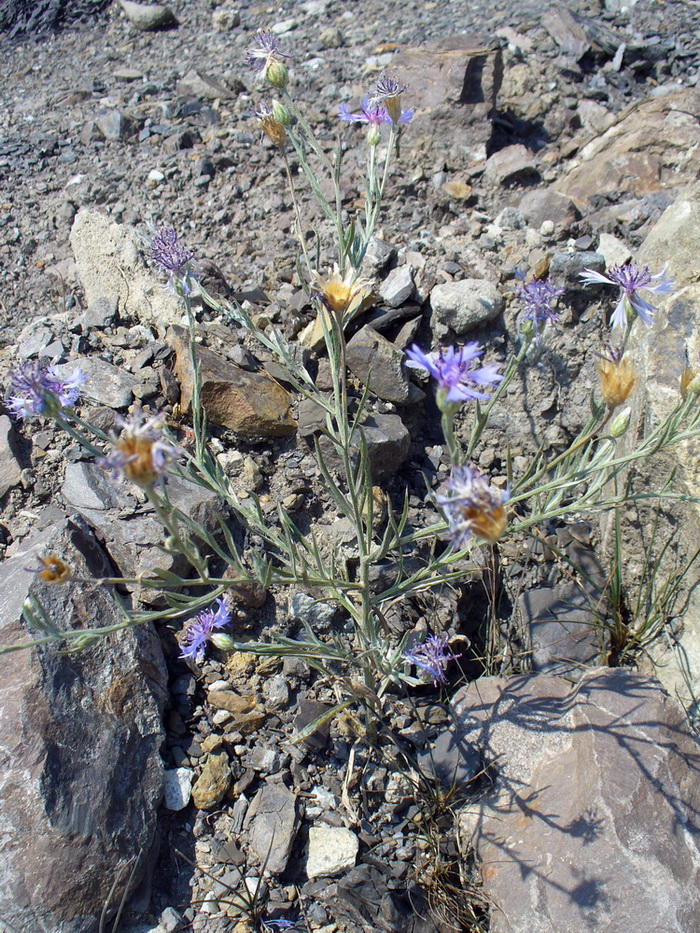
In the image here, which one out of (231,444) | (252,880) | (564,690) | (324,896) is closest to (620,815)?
(564,690)

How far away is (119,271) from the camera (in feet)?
11.0

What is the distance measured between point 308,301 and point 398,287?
412mm

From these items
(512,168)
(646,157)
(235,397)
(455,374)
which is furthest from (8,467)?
(646,157)

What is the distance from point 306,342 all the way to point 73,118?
8.51ft

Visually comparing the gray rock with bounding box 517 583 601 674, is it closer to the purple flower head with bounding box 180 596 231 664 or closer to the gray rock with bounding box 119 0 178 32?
the purple flower head with bounding box 180 596 231 664

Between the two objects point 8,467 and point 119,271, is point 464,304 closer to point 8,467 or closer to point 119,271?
point 119,271

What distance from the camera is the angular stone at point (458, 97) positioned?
3912 millimetres

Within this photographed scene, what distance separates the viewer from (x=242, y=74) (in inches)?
185

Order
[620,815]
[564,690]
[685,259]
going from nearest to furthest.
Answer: [620,815], [564,690], [685,259]

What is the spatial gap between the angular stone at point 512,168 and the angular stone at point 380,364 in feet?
4.39

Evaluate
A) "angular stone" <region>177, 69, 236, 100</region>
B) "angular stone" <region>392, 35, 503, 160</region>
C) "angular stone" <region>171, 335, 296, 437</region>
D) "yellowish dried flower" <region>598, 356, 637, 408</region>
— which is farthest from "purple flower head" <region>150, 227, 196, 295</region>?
"angular stone" <region>177, 69, 236, 100</region>

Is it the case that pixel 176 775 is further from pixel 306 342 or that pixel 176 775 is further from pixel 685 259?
pixel 685 259

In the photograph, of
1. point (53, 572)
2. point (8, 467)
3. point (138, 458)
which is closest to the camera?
point (138, 458)

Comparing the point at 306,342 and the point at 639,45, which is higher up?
the point at 639,45
